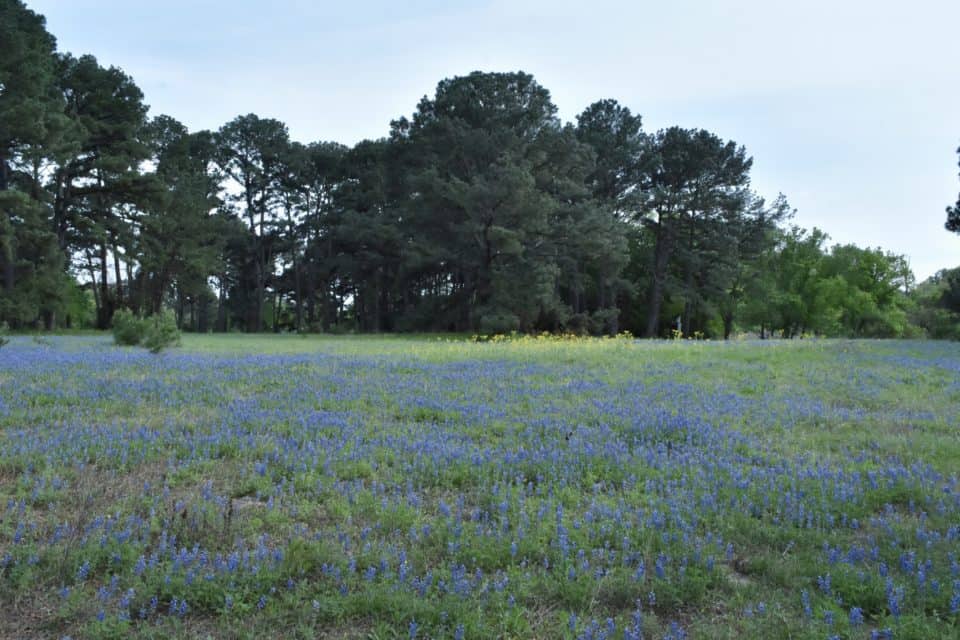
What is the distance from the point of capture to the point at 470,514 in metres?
4.97

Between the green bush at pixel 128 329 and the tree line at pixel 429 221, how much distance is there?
39.9ft

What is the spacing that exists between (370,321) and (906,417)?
53.8m

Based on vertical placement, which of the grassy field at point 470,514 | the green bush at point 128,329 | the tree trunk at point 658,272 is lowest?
the grassy field at point 470,514

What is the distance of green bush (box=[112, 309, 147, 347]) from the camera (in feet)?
61.6

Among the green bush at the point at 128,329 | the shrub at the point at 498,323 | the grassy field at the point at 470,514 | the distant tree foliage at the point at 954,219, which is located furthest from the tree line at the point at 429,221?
the grassy field at the point at 470,514

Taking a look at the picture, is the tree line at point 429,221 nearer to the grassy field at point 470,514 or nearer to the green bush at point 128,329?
the green bush at point 128,329

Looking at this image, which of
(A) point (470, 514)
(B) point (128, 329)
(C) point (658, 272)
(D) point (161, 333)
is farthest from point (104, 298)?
(A) point (470, 514)

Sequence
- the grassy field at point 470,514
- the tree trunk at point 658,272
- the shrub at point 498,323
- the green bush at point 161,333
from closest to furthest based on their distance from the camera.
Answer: the grassy field at point 470,514 → the green bush at point 161,333 → the shrub at point 498,323 → the tree trunk at point 658,272

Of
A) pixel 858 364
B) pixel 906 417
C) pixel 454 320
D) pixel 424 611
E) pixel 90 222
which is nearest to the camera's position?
pixel 424 611

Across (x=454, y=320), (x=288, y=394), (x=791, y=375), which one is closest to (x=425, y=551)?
(x=288, y=394)

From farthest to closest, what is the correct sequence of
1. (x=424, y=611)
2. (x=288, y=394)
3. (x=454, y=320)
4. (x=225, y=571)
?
(x=454, y=320) → (x=288, y=394) → (x=225, y=571) → (x=424, y=611)

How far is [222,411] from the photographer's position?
7.98 m

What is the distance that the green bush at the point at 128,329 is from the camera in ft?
61.6

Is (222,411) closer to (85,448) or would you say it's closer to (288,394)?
(288,394)
